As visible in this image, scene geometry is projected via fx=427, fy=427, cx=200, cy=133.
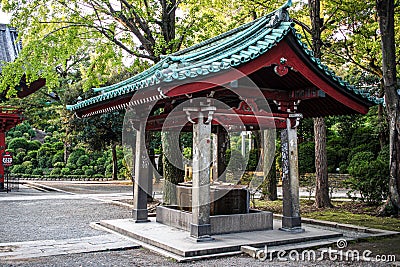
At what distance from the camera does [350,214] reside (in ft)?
40.1

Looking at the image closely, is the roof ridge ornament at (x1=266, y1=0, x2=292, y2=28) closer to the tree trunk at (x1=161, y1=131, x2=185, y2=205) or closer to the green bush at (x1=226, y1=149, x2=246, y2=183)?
the tree trunk at (x1=161, y1=131, x2=185, y2=205)

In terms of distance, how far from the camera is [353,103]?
8.90 m

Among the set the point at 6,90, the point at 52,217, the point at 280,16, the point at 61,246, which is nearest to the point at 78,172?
the point at 6,90

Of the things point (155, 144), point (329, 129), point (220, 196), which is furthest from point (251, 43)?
point (329, 129)

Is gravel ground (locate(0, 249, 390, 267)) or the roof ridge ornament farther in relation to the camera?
the roof ridge ornament

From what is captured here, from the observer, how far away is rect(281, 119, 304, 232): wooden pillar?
8.95m

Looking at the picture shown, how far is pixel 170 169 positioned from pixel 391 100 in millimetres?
6976

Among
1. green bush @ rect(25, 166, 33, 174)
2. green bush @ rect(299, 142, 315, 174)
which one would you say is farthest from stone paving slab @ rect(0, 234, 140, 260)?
green bush @ rect(25, 166, 33, 174)

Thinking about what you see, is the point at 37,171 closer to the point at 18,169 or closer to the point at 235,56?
the point at 18,169

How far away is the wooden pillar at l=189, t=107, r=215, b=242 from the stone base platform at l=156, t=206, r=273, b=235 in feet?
1.96

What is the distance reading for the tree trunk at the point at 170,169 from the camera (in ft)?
45.5

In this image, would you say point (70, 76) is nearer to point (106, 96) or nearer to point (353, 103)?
point (106, 96)

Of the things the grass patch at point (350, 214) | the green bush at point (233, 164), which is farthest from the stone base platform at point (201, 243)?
the green bush at point (233, 164)

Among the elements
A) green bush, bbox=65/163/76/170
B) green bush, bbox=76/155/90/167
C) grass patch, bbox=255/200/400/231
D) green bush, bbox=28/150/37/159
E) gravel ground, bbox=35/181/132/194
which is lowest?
grass patch, bbox=255/200/400/231
